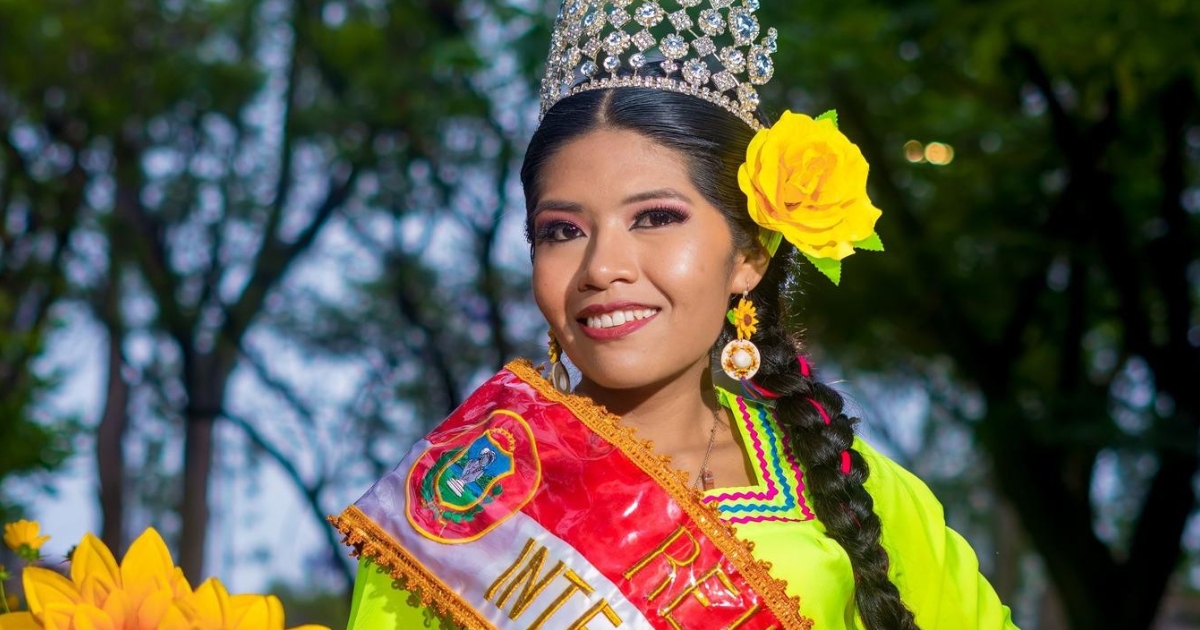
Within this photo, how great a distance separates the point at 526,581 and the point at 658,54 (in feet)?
3.09

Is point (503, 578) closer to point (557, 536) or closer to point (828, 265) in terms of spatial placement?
point (557, 536)

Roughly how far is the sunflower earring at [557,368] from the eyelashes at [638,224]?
0.19m

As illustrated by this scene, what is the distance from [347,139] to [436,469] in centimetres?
1009

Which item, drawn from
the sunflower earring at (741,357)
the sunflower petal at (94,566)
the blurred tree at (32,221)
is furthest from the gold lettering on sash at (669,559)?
the blurred tree at (32,221)

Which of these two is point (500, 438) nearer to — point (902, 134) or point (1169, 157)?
point (1169, 157)

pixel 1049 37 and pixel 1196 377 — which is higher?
pixel 1049 37

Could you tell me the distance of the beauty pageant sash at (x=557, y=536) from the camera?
7.73 ft

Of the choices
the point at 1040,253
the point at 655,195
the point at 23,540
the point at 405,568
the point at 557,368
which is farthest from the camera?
the point at 1040,253

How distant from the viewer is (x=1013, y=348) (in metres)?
10.1

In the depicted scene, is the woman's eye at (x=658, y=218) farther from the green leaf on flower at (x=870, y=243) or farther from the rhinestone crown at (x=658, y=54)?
the green leaf on flower at (x=870, y=243)

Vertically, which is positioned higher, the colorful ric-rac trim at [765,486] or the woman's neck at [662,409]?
the woman's neck at [662,409]

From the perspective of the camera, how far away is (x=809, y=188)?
257 cm

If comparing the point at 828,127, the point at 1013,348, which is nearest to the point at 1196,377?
the point at 1013,348

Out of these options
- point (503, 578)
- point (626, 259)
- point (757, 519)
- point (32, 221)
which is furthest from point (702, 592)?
point (32, 221)
